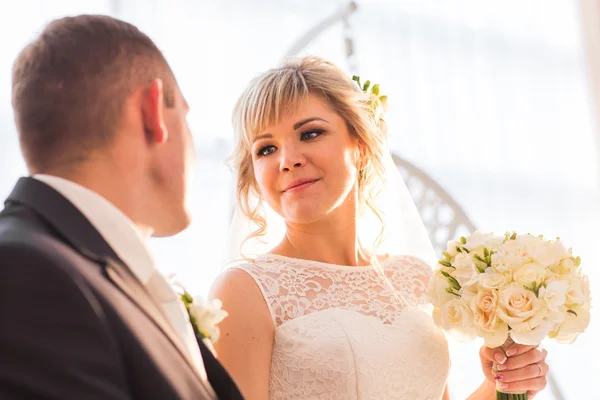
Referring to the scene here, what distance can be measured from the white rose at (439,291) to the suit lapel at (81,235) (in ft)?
3.22

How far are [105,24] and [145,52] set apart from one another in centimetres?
7

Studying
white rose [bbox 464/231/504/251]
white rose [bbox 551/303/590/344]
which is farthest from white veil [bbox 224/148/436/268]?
white rose [bbox 551/303/590/344]

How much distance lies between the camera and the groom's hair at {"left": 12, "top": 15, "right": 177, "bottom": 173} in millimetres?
1126

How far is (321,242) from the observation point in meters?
2.33

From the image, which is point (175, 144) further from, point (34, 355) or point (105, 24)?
point (34, 355)

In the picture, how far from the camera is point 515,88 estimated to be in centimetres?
444

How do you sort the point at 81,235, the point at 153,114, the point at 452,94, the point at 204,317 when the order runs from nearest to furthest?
the point at 81,235
the point at 153,114
the point at 204,317
the point at 452,94

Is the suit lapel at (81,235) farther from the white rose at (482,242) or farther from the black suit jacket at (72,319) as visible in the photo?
the white rose at (482,242)

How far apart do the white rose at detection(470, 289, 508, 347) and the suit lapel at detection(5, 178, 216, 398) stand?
94 cm

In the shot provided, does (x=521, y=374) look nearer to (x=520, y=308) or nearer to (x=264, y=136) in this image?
(x=520, y=308)

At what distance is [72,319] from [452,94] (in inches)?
139

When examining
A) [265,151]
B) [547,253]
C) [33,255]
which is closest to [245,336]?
[265,151]

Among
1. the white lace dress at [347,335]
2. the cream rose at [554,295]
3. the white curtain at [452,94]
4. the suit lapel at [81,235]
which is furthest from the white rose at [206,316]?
the white curtain at [452,94]

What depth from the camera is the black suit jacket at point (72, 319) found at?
2.86 feet
